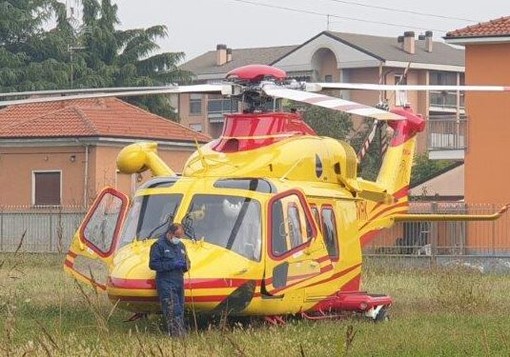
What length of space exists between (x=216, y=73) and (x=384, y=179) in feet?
279

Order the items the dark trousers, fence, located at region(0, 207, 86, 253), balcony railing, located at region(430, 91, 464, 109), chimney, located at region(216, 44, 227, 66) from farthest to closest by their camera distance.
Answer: chimney, located at region(216, 44, 227, 66) → balcony railing, located at region(430, 91, 464, 109) → fence, located at region(0, 207, 86, 253) → the dark trousers

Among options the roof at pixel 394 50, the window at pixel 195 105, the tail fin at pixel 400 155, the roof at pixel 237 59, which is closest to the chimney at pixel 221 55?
the roof at pixel 237 59

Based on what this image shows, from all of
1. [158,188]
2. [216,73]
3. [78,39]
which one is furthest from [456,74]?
[158,188]

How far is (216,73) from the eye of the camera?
106500 mm

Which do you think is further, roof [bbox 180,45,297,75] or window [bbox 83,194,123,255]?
roof [bbox 180,45,297,75]

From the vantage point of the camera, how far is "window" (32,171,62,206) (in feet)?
157

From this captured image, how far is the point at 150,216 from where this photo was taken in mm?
17969

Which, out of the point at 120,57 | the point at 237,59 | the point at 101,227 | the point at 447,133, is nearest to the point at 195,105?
the point at 237,59

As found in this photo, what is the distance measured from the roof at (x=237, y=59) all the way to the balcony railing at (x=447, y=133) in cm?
6278

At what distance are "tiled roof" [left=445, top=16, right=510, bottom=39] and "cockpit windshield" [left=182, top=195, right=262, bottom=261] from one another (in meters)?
26.1

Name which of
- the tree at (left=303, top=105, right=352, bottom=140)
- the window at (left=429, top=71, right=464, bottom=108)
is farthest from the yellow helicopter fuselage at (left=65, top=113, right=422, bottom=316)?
the window at (left=429, top=71, right=464, bottom=108)

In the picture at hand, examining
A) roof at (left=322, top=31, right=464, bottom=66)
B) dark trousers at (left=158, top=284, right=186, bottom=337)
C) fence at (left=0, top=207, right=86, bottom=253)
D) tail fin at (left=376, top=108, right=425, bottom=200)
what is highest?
roof at (left=322, top=31, right=464, bottom=66)

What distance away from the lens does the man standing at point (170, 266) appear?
16328 mm

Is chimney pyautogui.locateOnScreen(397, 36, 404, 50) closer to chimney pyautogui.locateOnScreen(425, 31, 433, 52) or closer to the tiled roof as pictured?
chimney pyautogui.locateOnScreen(425, 31, 433, 52)
